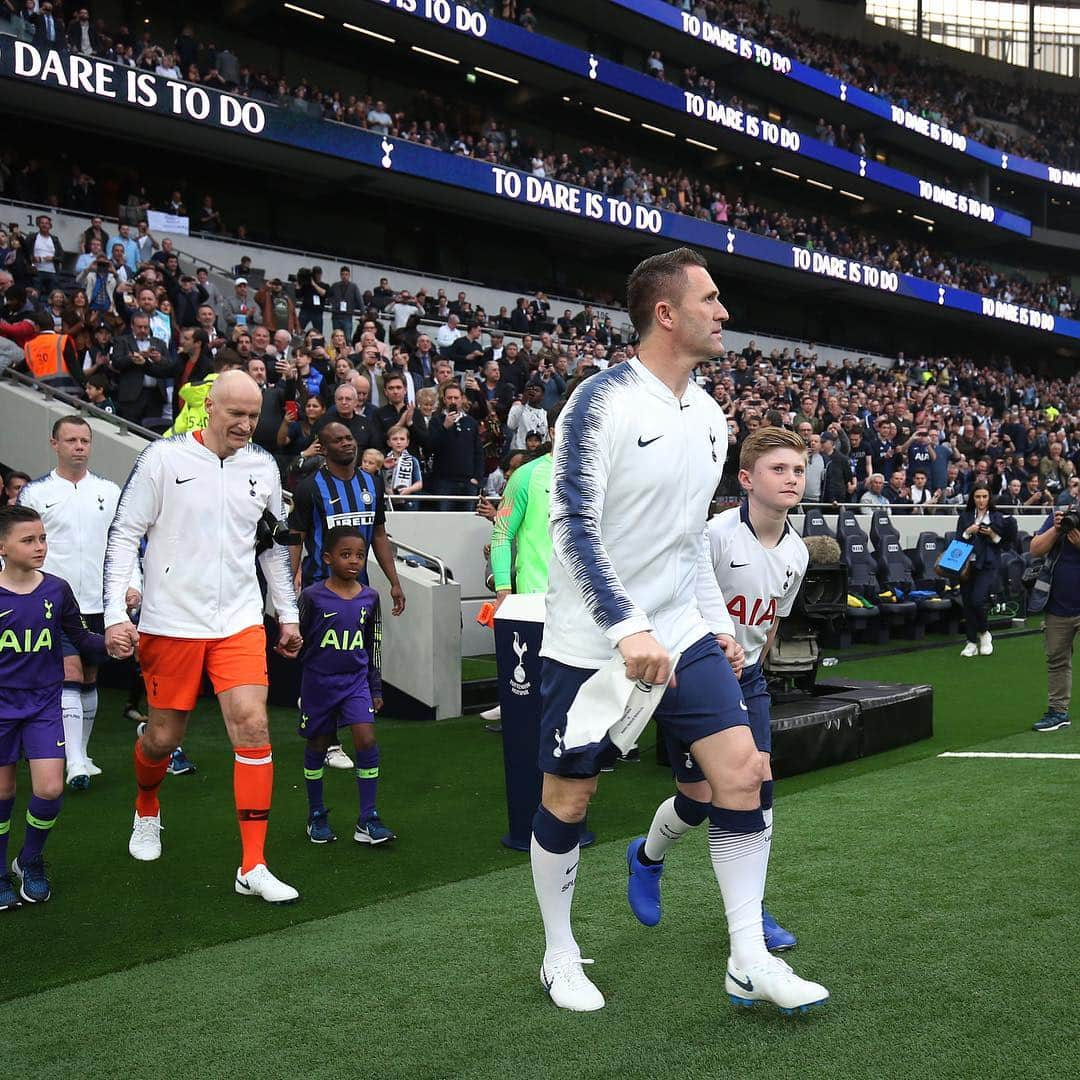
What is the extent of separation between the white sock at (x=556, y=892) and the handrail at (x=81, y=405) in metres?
7.64

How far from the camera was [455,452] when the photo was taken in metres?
11.8

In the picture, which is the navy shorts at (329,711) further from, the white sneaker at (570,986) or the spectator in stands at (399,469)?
the spectator in stands at (399,469)

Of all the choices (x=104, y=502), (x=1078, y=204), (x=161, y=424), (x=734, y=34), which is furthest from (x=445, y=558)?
(x=1078, y=204)

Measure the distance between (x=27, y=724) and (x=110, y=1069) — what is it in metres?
1.93

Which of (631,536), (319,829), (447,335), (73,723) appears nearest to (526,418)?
(447,335)

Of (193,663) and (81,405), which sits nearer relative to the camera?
(193,663)

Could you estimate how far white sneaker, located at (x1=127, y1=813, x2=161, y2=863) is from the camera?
207 inches

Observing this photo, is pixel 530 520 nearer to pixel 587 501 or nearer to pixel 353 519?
pixel 353 519

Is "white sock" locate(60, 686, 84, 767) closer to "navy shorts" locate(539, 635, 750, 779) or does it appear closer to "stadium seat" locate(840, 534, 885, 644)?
"navy shorts" locate(539, 635, 750, 779)

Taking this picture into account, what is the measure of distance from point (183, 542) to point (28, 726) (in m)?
0.93

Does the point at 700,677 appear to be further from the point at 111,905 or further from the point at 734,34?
the point at 734,34

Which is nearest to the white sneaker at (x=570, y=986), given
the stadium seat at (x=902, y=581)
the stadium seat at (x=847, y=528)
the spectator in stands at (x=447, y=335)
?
the stadium seat at (x=847, y=528)

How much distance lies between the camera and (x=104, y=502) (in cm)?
687


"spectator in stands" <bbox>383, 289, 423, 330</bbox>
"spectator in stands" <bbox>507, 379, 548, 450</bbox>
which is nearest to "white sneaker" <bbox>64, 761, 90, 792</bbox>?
"spectator in stands" <bbox>507, 379, 548, 450</bbox>
